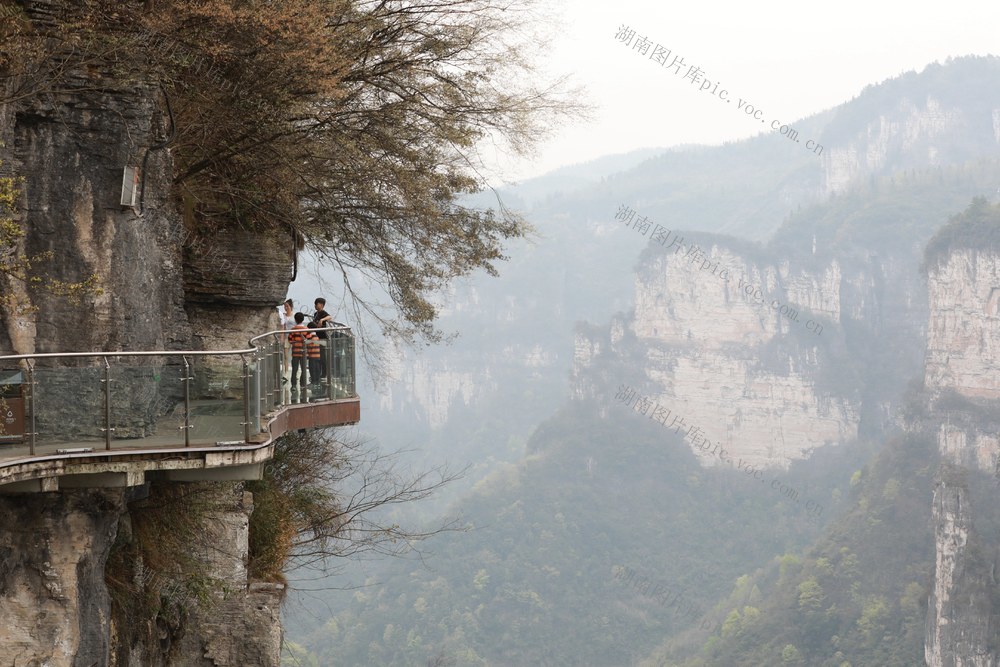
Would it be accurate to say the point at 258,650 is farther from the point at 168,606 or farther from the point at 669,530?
the point at 669,530

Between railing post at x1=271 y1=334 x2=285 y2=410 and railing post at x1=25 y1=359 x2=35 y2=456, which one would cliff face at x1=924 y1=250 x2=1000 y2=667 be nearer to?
railing post at x1=271 y1=334 x2=285 y2=410

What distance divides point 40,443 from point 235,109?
17.0ft

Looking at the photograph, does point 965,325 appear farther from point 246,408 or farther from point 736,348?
point 246,408

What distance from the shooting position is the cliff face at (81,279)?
30.8 ft

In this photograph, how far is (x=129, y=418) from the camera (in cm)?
926


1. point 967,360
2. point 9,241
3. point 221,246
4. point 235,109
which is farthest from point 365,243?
point 967,360

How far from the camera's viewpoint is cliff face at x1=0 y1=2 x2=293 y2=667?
9.38 meters

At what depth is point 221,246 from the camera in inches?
562

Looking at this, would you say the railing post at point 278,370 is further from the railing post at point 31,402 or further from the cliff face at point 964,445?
the cliff face at point 964,445

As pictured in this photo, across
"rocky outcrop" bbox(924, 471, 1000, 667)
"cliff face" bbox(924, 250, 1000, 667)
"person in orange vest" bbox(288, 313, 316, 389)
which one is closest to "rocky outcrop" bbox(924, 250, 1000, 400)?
"cliff face" bbox(924, 250, 1000, 667)

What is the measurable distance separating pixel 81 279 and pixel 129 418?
163cm

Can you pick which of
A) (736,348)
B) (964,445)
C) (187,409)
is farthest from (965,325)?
(187,409)

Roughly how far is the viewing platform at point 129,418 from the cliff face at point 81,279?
0.64m

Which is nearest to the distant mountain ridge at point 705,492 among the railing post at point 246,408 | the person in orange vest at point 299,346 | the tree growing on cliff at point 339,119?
the tree growing on cliff at point 339,119
